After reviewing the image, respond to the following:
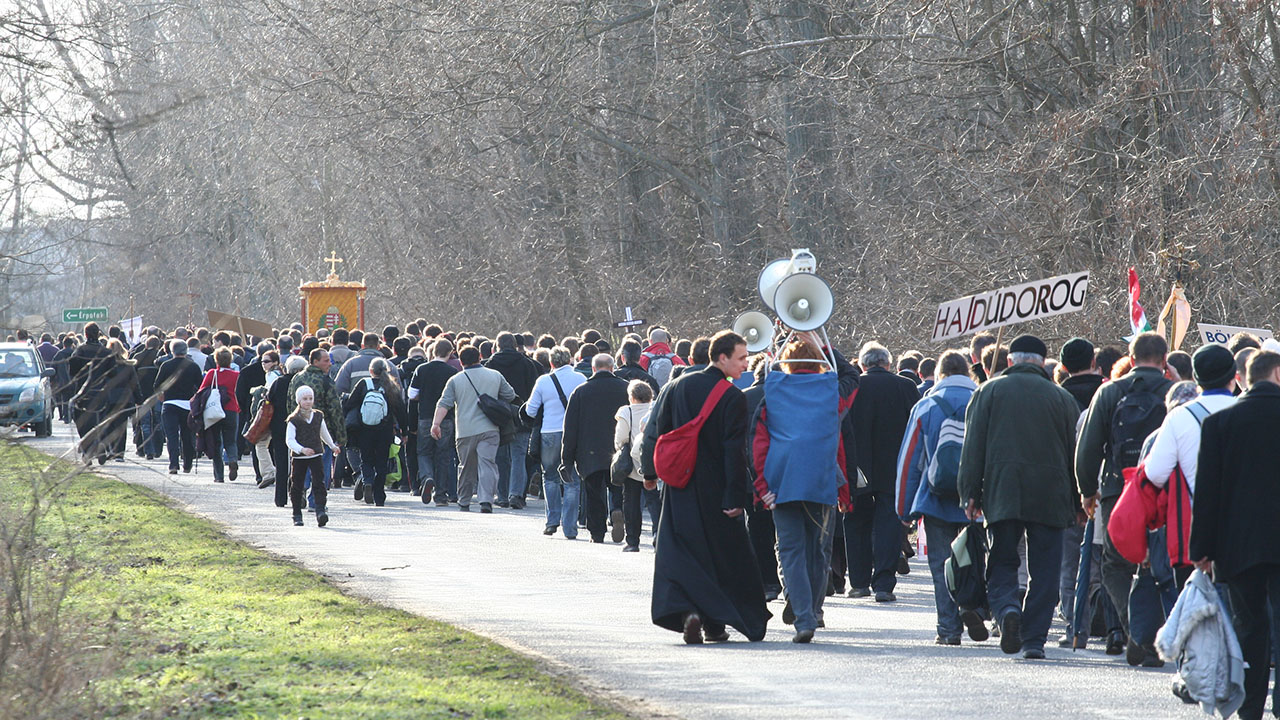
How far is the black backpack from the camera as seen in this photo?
30.4 feet

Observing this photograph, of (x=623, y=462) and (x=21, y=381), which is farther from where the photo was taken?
(x=21, y=381)

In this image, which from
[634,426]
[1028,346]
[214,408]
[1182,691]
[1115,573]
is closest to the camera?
[1182,691]

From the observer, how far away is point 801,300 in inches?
436

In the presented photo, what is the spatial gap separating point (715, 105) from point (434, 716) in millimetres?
24484

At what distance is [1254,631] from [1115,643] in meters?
2.38

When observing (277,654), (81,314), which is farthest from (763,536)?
(81,314)

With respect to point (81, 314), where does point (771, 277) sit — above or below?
below

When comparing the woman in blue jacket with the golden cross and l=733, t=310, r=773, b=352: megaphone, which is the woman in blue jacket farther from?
the golden cross

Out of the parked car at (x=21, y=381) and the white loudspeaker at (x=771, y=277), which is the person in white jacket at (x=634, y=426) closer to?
the white loudspeaker at (x=771, y=277)

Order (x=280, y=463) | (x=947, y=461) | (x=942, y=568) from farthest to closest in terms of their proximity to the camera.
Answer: (x=280, y=463) → (x=942, y=568) → (x=947, y=461)

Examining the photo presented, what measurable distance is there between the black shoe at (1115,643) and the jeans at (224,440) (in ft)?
52.8

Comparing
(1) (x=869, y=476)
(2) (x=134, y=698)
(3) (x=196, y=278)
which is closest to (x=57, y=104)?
(2) (x=134, y=698)

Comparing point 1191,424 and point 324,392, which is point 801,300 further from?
point 324,392

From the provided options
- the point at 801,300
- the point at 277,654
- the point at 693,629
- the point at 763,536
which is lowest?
the point at 277,654
